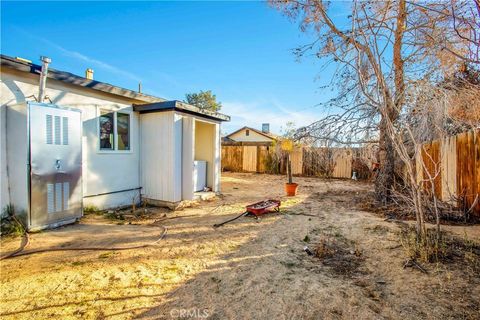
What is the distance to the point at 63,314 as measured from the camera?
1.98 m

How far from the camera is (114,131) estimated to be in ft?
19.6

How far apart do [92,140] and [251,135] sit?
72.5ft

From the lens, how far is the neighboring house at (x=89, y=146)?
3.96 meters

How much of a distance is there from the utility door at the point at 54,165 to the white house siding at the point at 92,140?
2.18 feet

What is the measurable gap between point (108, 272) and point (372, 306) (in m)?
2.78

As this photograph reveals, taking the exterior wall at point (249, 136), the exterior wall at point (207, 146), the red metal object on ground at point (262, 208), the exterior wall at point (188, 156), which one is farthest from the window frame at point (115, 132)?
the exterior wall at point (249, 136)

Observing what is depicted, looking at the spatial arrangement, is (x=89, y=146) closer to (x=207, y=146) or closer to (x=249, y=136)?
(x=207, y=146)

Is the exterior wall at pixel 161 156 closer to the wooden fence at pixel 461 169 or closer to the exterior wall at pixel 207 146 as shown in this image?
the exterior wall at pixel 207 146

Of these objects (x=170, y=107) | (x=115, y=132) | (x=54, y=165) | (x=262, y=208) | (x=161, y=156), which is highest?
(x=170, y=107)

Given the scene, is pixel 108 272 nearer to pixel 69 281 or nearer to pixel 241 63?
pixel 69 281

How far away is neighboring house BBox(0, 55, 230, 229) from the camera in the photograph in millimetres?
3961

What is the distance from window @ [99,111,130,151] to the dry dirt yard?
227cm

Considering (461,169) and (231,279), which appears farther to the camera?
(461,169)

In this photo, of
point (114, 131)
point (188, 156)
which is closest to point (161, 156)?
point (188, 156)
